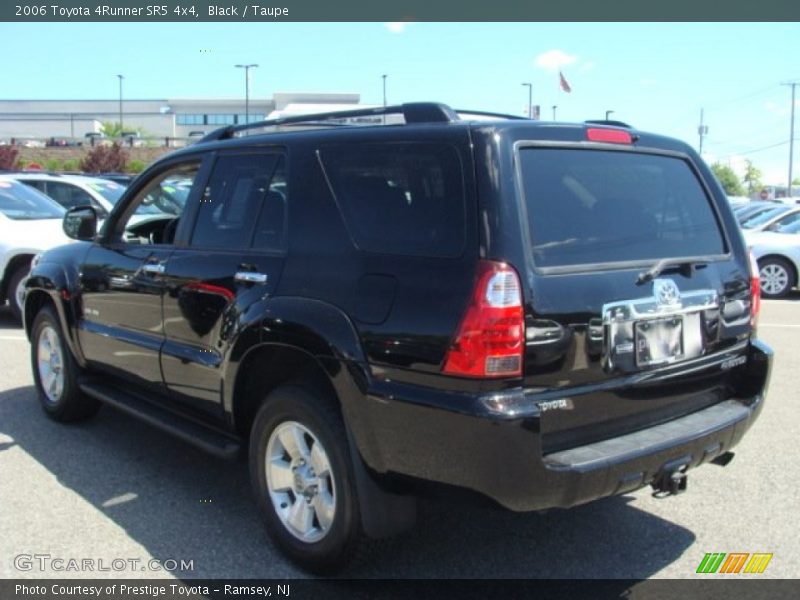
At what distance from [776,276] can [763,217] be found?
4.14 ft

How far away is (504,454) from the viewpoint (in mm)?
2750

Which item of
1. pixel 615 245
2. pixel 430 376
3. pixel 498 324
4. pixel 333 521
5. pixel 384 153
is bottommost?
pixel 333 521

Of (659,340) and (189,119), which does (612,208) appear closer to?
(659,340)

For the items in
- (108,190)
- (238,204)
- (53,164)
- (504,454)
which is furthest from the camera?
→ (53,164)

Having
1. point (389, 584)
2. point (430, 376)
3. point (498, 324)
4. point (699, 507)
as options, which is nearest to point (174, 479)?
point (389, 584)

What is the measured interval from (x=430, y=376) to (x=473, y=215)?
0.61 m

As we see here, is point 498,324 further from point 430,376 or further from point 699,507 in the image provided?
point 699,507

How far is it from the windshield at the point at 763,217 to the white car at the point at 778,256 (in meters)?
0.30

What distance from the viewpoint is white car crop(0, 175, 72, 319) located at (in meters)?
9.25

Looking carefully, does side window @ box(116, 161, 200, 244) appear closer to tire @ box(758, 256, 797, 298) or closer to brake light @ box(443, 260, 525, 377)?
brake light @ box(443, 260, 525, 377)

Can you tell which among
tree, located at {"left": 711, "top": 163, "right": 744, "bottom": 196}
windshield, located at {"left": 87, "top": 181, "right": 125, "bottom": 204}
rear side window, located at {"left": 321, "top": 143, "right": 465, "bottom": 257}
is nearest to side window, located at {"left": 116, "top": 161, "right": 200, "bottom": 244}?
rear side window, located at {"left": 321, "top": 143, "right": 465, "bottom": 257}

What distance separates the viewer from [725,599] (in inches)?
128

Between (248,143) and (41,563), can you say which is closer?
(41,563)

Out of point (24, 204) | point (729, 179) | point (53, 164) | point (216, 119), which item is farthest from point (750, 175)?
point (24, 204)
